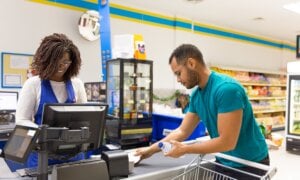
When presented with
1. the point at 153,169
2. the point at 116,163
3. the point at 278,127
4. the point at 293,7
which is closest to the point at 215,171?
the point at 153,169

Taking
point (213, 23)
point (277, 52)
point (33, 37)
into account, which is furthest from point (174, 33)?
point (277, 52)

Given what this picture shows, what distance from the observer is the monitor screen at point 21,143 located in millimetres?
1138

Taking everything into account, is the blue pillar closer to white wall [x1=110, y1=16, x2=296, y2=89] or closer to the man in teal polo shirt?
white wall [x1=110, y1=16, x2=296, y2=89]

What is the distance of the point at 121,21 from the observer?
19.1 feet

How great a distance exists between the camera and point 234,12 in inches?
254

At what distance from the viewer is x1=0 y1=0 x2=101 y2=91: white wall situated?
4469 millimetres

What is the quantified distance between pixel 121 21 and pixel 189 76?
4.37 m

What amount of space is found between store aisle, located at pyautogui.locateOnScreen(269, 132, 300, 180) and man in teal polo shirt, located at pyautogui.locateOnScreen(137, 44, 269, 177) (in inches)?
67.5

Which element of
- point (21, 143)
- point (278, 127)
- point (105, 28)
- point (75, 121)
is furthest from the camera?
point (278, 127)

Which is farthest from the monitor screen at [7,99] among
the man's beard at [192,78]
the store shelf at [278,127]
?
the store shelf at [278,127]

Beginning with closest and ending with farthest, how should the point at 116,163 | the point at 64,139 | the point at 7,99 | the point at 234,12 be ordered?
1. the point at 64,139
2. the point at 116,163
3. the point at 7,99
4. the point at 234,12

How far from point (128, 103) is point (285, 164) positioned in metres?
2.49

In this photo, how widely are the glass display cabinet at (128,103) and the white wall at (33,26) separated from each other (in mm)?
832

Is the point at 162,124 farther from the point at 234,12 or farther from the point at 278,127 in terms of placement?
the point at 278,127
